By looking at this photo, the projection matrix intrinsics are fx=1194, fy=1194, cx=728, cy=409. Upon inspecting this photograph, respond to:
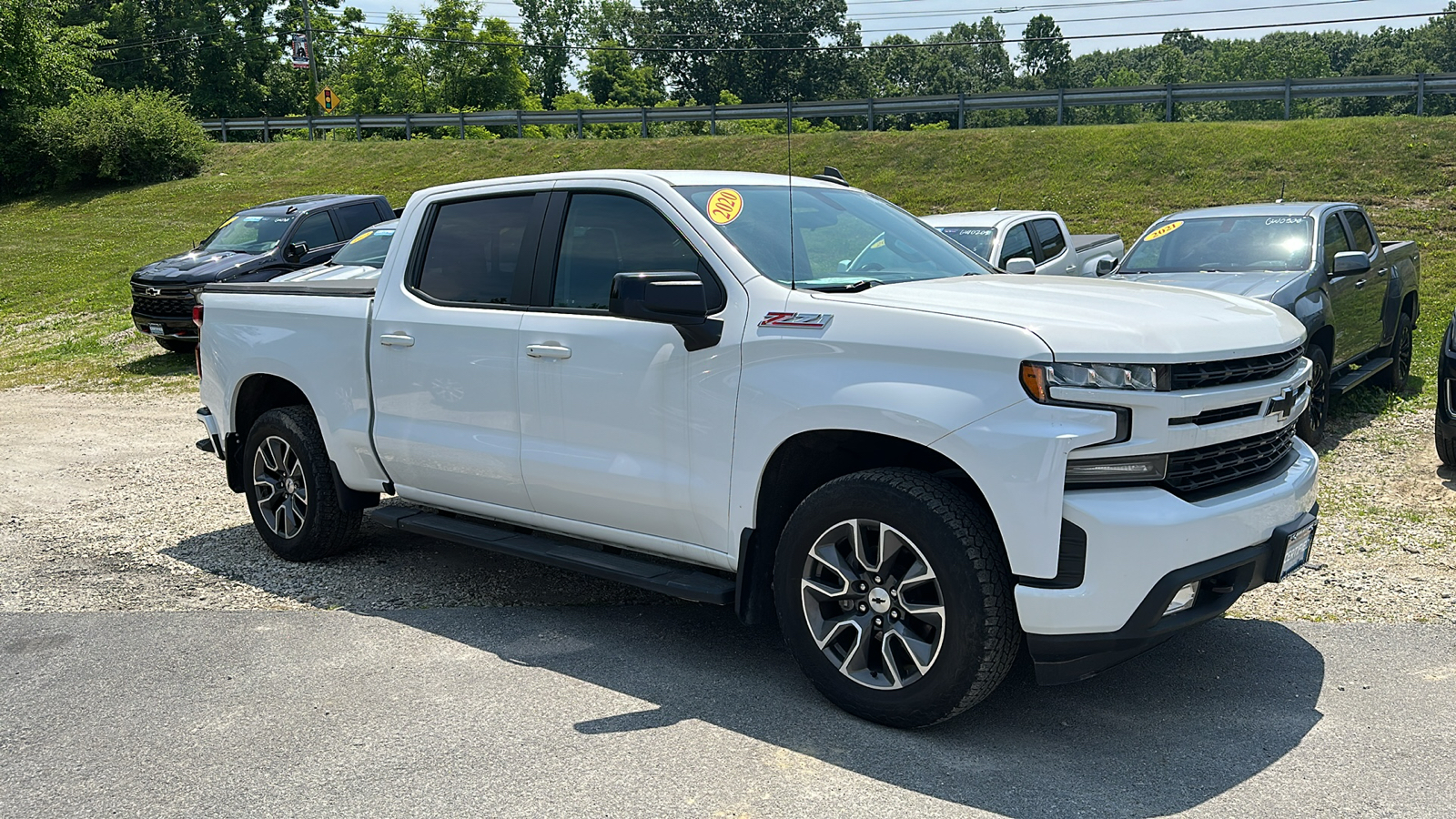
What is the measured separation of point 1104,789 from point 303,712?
9.30ft

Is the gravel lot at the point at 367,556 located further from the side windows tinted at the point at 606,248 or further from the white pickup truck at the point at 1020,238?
the white pickup truck at the point at 1020,238

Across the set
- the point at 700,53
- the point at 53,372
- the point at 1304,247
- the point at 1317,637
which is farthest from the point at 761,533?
the point at 700,53

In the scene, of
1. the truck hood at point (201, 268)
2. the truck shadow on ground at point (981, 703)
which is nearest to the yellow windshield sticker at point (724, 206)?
the truck shadow on ground at point (981, 703)

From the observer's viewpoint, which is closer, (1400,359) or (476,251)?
(476,251)

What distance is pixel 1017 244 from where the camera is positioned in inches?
459

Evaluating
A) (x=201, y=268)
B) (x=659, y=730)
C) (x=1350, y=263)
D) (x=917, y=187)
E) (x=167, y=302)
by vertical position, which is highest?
(x=917, y=187)

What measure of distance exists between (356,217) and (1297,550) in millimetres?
14586

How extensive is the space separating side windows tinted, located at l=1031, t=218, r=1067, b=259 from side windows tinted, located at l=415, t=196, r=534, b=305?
7776 mm

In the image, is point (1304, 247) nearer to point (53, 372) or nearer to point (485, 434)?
point (485, 434)

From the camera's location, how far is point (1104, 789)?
3.69 metres

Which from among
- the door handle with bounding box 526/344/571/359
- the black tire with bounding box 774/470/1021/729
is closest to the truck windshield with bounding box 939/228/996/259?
the door handle with bounding box 526/344/571/359

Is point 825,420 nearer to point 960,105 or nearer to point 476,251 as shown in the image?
point 476,251

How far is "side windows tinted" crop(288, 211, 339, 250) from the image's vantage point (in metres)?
15.8

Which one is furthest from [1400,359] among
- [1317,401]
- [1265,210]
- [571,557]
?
[571,557]
